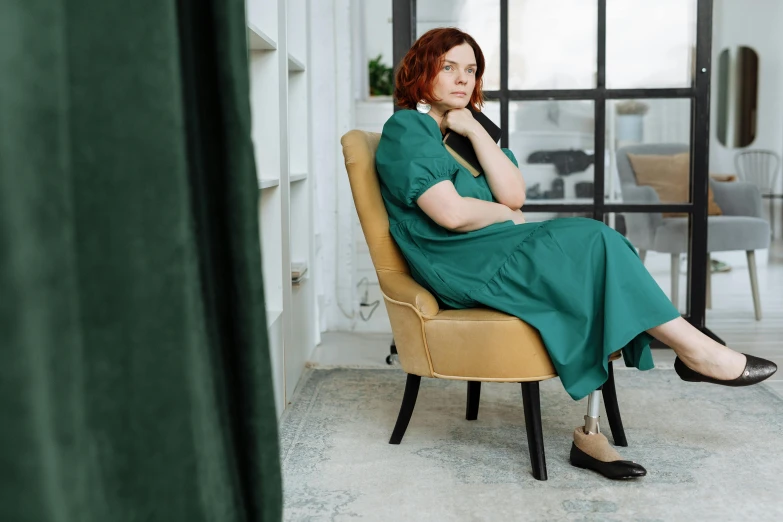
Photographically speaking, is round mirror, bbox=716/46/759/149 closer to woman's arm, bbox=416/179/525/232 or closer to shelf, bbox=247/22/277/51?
shelf, bbox=247/22/277/51

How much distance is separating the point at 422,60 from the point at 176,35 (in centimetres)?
154

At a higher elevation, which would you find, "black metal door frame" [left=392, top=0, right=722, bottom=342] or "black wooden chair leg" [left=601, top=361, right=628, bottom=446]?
"black metal door frame" [left=392, top=0, right=722, bottom=342]

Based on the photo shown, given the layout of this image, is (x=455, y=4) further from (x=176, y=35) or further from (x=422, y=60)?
(x=176, y=35)

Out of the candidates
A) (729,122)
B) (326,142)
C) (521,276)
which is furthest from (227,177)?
(729,122)

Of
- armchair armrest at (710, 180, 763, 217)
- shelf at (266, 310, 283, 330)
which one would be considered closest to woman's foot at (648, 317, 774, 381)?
shelf at (266, 310, 283, 330)

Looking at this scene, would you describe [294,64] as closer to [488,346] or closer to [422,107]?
[422,107]

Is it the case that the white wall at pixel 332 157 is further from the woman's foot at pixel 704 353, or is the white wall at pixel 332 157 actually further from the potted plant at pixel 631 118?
the woman's foot at pixel 704 353

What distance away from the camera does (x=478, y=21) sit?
3410 mm

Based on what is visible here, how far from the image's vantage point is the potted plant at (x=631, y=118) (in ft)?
11.3

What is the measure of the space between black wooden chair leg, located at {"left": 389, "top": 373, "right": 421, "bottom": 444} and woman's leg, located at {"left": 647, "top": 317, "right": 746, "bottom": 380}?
0.64 m

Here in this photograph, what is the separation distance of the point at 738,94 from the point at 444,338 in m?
6.36

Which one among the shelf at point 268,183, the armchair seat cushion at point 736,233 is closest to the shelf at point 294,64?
the shelf at point 268,183

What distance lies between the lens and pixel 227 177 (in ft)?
3.02

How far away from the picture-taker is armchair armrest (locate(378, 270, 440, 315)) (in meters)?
2.13
